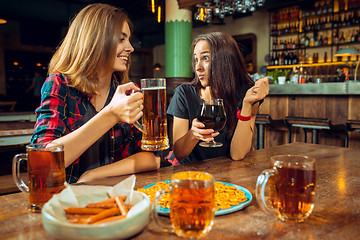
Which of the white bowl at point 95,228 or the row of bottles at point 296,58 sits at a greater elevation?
the row of bottles at point 296,58

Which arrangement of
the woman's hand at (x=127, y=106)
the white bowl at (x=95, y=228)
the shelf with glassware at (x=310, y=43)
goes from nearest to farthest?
1. the white bowl at (x=95, y=228)
2. the woman's hand at (x=127, y=106)
3. the shelf with glassware at (x=310, y=43)

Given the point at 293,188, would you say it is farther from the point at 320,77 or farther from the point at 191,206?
the point at 320,77

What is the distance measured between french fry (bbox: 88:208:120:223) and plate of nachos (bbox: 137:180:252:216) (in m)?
0.14

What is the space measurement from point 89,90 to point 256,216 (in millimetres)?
956

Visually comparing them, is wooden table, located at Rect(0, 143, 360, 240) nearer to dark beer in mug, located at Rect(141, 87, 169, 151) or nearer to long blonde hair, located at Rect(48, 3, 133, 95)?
dark beer in mug, located at Rect(141, 87, 169, 151)

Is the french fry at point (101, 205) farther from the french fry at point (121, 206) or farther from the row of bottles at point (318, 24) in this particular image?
the row of bottles at point (318, 24)

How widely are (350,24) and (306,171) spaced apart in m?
6.83

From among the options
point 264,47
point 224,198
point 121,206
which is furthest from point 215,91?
point 264,47

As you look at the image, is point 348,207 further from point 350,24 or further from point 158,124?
point 350,24

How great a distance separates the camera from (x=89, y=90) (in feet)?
4.68

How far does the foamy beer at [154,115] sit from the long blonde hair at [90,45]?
0.44 meters

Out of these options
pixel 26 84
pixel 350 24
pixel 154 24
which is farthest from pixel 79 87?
pixel 154 24

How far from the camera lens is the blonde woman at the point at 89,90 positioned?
4.23 feet

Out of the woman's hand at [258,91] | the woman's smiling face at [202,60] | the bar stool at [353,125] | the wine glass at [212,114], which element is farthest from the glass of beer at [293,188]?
the bar stool at [353,125]
